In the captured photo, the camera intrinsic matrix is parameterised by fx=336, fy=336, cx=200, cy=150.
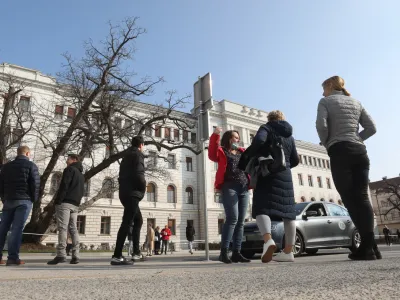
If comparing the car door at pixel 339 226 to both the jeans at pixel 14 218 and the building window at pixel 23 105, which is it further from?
the building window at pixel 23 105

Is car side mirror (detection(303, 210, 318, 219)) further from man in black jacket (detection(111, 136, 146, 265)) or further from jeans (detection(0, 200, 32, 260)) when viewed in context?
jeans (detection(0, 200, 32, 260))

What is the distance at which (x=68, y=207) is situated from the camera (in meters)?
5.58

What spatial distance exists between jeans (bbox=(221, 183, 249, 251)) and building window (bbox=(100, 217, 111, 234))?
3222 cm

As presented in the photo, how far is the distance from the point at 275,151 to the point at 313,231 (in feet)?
12.7

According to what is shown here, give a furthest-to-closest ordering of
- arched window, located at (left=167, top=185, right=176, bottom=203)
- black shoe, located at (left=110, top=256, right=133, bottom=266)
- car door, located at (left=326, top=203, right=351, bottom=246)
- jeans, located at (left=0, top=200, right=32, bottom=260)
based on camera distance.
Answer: arched window, located at (left=167, top=185, right=176, bottom=203), car door, located at (left=326, top=203, right=351, bottom=246), jeans, located at (left=0, top=200, right=32, bottom=260), black shoe, located at (left=110, top=256, right=133, bottom=266)

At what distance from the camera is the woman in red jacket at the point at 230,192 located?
4812 millimetres

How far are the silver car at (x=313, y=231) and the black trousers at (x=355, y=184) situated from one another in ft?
9.59

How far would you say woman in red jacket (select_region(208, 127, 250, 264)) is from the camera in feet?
15.8

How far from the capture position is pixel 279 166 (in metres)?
4.12

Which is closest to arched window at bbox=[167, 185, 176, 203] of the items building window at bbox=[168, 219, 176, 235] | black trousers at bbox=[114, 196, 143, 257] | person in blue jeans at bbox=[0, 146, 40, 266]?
building window at bbox=[168, 219, 176, 235]

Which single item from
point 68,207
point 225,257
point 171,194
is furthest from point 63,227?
point 171,194

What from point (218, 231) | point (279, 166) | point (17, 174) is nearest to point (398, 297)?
point (279, 166)

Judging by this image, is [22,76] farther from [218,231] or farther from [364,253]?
[364,253]

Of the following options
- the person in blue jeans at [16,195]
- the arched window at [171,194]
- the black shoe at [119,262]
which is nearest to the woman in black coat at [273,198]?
the black shoe at [119,262]
